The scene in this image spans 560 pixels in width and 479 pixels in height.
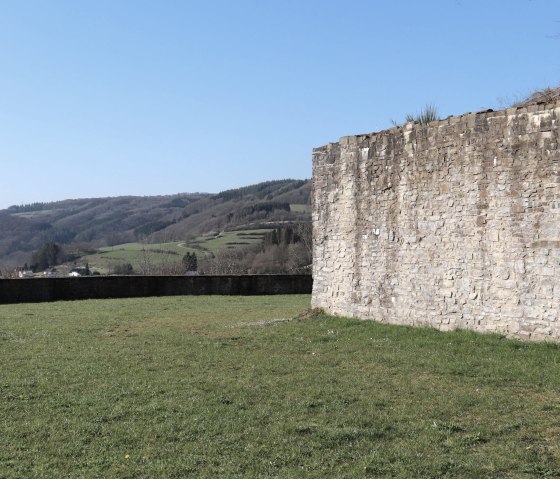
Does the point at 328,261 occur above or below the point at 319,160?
below

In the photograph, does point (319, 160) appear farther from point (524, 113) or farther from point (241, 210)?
point (241, 210)

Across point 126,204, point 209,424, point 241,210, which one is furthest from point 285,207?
point 209,424

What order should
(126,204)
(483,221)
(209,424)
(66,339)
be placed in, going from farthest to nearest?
(126,204), (66,339), (483,221), (209,424)

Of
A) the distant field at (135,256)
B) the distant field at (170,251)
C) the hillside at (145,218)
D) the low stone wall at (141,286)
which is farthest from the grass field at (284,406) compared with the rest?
the hillside at (145,218)

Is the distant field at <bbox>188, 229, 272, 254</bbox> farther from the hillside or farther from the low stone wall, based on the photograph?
the low stone wall

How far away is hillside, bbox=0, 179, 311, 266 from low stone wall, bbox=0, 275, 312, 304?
50.7 meters

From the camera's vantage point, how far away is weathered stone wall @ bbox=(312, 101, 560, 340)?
33.1 ft

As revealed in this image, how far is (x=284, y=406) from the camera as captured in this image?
7188 mm

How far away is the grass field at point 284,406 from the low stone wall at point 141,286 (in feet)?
42.6

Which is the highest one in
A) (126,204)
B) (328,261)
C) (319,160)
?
(126,204)

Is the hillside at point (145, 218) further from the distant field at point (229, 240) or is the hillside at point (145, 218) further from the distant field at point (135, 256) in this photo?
the distant field at point (135, 256)

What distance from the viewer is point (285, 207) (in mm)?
95812

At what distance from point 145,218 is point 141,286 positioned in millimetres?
107932

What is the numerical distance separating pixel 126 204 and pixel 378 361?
150714 millimetres
